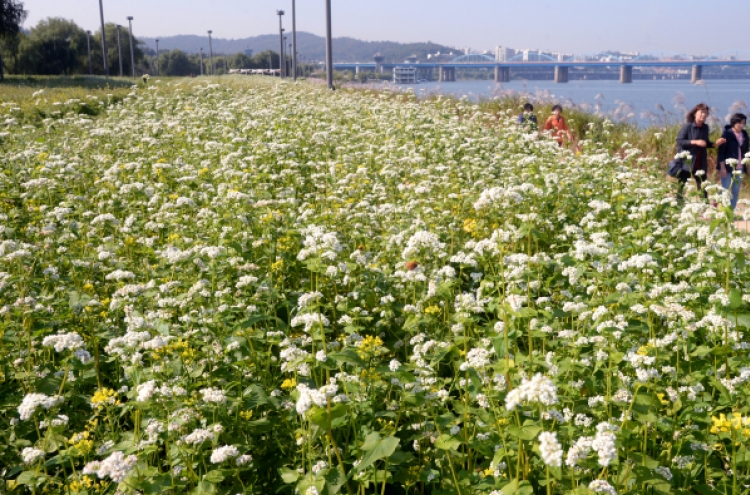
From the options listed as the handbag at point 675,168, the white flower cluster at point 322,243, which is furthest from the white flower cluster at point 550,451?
the handbag at point 675,168

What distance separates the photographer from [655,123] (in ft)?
51.0

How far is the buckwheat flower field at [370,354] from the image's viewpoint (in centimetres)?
289

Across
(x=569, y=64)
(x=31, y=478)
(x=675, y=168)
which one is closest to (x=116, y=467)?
(x=31, y=478)

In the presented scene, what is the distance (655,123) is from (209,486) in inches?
618

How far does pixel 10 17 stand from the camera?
45.2 m

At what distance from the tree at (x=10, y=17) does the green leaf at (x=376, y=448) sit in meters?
52.7

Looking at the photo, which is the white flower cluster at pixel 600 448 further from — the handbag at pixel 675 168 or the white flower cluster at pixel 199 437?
the handbag at pixel 675 168

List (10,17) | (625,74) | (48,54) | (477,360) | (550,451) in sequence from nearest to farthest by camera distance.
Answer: (550,451)
(477,360)
(10,17)
(625,74)
(48,54)

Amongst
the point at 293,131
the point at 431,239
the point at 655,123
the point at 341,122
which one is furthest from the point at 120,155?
the point at 655,123

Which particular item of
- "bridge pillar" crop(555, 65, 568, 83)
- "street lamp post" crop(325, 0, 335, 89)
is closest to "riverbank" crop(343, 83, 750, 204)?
"street lamp post" crop(325, 0, 335, 89)

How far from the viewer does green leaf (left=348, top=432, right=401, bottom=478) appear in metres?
2.54

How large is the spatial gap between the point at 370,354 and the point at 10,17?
174 feet

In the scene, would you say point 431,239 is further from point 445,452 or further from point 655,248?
point 655,248

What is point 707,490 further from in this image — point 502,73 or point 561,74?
point 561,74
